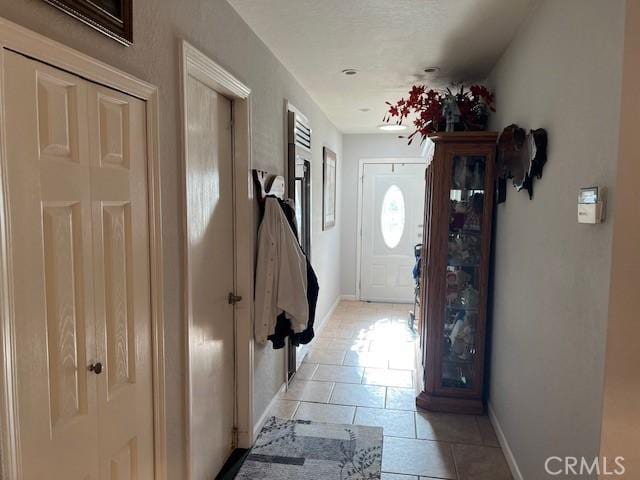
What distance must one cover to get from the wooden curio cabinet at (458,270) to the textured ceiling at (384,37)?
22.4 inches

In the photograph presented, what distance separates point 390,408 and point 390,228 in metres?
3.60

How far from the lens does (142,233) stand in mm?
1515

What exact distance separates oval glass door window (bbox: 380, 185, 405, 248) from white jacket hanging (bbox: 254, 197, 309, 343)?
12.6 feet

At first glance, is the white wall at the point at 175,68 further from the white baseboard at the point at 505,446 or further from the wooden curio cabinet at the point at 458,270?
the white baseboard at the point at 505,446

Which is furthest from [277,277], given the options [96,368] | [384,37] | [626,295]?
[626,295]

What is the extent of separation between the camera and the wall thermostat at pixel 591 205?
1.41 metres

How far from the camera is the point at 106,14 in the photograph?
1299mm

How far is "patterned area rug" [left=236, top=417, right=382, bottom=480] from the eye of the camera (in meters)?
2.41

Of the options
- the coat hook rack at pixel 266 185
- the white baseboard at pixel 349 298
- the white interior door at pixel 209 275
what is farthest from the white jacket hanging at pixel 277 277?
the white baseboard at pixel 349 298

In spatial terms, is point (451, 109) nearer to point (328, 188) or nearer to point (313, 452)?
point (328, 188)

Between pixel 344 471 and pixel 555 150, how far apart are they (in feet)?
6.46

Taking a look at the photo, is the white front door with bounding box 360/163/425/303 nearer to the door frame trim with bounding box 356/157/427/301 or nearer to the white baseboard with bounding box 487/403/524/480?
the door frame trim with bounding box 356/157/427/301

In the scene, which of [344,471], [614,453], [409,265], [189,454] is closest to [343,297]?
[409,265]

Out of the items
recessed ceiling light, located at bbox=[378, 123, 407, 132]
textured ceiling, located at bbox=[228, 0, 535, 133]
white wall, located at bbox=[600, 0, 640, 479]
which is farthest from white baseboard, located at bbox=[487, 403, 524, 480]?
recessed ceiling light, located at bbox=[378, 123, 407, 132]
